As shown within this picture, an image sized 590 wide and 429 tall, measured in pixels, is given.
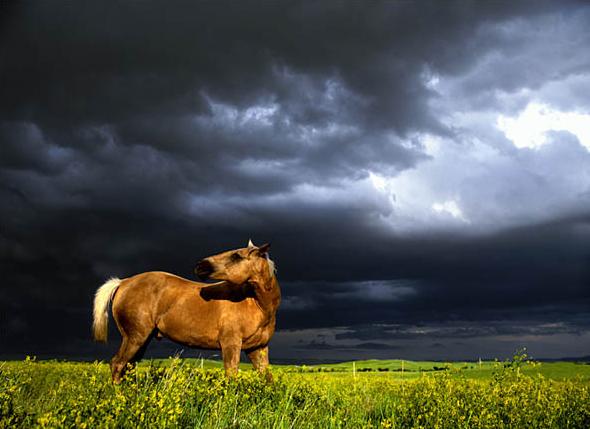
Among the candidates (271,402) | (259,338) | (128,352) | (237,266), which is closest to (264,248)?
(237,266)

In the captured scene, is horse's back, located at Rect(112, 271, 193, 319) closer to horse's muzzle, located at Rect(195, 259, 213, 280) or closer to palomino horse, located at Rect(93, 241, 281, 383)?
palomino horse, located at Rect(93, 241, 281, 383)

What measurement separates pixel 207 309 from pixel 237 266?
1.36m

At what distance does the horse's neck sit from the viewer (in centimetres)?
1033

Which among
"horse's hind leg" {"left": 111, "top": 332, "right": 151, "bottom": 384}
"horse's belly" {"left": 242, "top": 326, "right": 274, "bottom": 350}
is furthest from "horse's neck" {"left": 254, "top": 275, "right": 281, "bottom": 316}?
"horse's hind leg" {"left": 111, "top": 332, "right": 151, "bottom": 384}

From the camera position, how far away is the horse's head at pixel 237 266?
1012 cm

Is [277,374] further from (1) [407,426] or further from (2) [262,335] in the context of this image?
(1) [407,426]

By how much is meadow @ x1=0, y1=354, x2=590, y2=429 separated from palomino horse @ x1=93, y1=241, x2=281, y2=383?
0.84 meters

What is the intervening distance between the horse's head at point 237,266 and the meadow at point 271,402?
180cm

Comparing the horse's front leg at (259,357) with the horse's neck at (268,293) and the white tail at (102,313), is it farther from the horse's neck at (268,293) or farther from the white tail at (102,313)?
the white tail at (102,313)

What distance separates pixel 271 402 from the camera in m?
8.85

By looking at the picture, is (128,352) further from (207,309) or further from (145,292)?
(207,309)

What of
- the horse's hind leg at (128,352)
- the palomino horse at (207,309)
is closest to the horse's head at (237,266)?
the palomino horse at (207,309)

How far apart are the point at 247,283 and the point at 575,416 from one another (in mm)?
7576

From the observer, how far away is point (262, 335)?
10469mm
